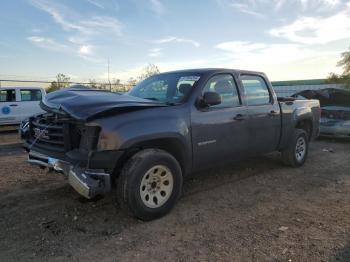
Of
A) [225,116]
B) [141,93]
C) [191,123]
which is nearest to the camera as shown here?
[191,123]

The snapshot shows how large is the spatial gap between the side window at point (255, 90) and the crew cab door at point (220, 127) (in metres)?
0.29

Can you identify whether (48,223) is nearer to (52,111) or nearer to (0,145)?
(52,111)

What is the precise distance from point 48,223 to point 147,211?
1169 millimetres

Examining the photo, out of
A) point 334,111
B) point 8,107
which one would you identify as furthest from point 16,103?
point 334,111

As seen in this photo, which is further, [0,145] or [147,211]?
[0,145]

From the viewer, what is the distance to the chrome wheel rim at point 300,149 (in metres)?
7.14

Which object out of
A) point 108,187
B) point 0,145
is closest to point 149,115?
→ point 108,187

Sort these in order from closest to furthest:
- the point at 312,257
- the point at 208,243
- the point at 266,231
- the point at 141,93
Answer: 1. the point at 312,257
2. the point at 208,243
3. the point at 266,231
4. the point at 141,93

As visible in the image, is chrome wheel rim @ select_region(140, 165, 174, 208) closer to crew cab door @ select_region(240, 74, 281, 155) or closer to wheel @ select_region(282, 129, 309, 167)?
crew cab door @ select_region(240, 74, 281, 155)

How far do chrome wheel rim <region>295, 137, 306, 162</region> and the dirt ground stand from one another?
31.8 inches

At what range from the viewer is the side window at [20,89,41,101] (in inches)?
578

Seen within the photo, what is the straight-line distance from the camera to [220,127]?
5160 millimetres

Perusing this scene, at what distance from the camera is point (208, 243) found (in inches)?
149

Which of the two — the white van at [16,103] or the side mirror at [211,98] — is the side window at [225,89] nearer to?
the side mirror at [211,98]
